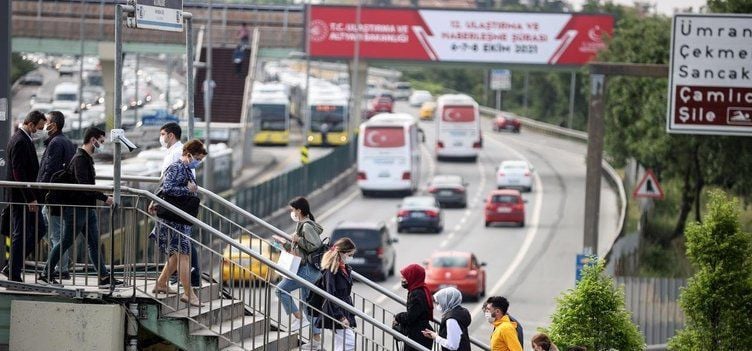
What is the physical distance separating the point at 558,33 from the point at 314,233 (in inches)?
2873

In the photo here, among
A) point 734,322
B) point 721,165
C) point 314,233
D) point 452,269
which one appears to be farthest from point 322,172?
point 314,233

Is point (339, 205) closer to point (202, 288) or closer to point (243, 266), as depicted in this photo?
point (202, 288)

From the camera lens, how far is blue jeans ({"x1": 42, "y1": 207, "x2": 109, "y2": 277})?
13.9 meters

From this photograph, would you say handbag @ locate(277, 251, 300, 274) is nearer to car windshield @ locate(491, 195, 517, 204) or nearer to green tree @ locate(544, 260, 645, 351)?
green tree @ locate(544, 260, 645, 351)

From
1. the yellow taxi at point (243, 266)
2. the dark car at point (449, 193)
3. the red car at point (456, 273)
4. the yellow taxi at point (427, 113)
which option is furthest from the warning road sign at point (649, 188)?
the yellow taxi at point (427, 113)

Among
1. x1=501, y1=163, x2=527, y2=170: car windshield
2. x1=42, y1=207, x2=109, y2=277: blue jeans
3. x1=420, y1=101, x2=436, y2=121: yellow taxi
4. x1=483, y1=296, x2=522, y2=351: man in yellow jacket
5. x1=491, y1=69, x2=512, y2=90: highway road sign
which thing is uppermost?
x1=491, y1=69, x2=512, y2=90: highway road sign

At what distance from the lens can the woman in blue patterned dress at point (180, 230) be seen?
45.6 feet

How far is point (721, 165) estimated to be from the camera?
1987 inches

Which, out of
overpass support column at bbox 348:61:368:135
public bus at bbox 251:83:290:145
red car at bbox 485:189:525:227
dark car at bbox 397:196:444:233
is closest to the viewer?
dark car at bbox 397:196:444:233

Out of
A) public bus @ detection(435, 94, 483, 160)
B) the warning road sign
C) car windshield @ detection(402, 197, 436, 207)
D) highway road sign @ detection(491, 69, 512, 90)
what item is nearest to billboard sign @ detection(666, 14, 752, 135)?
the warning road sign

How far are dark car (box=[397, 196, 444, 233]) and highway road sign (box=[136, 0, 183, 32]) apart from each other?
145 feet

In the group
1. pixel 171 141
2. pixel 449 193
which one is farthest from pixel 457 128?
pixel 171 141

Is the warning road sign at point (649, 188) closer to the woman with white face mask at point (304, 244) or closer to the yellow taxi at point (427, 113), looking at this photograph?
the woman with white face mask at point (304, 244)

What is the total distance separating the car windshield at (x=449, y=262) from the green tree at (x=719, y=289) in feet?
71.8
